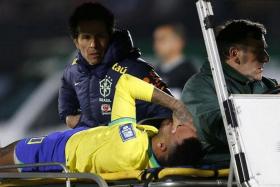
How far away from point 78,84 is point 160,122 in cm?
63

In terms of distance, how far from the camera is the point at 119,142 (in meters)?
5.10

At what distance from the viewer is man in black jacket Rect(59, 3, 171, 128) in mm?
5305


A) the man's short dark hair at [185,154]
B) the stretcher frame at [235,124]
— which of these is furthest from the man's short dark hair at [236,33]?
the stretcher frame at [235,124]

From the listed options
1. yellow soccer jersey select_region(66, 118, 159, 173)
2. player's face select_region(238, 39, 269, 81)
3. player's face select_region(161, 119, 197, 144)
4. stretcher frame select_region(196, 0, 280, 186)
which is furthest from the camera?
player's face select_region(238, 39, 269, 81)

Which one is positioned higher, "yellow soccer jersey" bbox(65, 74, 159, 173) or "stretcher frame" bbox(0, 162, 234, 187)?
"yellow soccer jersey" bbox(65, 74, 159, 173)

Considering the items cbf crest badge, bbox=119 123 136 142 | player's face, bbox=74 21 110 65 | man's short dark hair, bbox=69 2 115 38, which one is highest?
man's short dark hair, bbox=69 2 115 38

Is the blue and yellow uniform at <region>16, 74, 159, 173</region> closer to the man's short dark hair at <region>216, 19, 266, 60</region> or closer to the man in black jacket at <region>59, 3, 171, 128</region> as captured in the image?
the man in black jacket at <region>59, 3, 171, 128</region>

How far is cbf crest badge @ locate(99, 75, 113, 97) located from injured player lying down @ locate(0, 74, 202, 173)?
0.06 meters

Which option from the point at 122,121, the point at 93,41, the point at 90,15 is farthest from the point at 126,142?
the point at 90,15

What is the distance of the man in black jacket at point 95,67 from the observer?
5305 mm

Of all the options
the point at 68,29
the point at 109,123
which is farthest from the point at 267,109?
the point at 68,29

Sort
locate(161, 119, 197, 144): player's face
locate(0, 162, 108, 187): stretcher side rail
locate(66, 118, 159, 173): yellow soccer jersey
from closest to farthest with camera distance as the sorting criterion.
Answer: locate(0, 162, 108, 187): stretcher side rail
locate(66, 118, 159, 173): yellow soccer jersey
locate(161, 119, 197, 144): player's face

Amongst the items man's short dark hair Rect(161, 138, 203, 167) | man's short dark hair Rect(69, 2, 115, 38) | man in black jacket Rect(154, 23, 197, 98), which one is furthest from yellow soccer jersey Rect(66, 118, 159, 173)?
man's short dark hair Rect(69, 2, 115, 38)

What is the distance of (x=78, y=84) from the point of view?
5.43m
